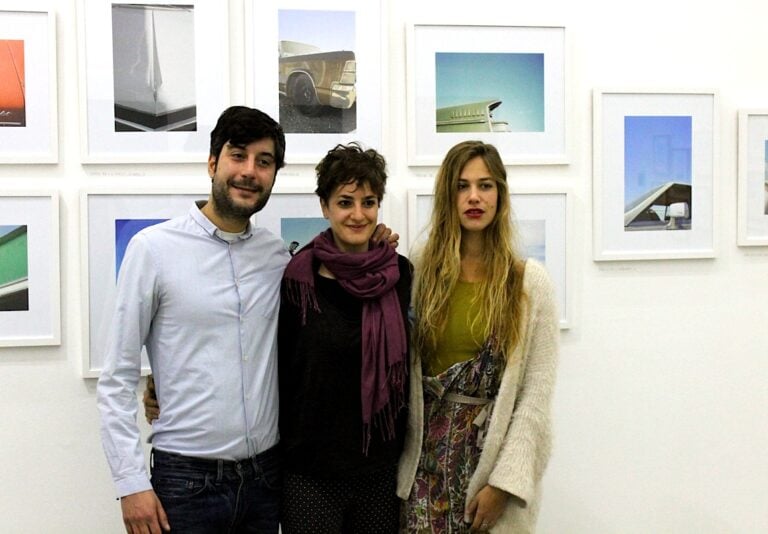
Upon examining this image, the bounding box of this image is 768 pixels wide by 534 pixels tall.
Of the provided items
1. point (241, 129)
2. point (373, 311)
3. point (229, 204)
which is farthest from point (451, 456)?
point (241, 129)

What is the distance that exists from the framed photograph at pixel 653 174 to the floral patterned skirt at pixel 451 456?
2.66 ft

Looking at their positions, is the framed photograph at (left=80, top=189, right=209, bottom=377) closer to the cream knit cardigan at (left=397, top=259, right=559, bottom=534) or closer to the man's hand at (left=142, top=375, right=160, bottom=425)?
the man's hand at (left=142, top=375, right=160, bottom=425)

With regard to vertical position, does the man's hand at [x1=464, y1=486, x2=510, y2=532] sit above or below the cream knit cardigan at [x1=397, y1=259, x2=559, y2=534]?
below

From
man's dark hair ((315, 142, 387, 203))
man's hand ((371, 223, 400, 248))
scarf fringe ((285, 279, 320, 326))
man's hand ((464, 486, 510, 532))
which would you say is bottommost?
man's hand ((464, 486, 510, 532))

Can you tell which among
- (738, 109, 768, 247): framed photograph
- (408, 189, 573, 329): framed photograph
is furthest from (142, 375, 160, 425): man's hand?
(738, 109, 768, 247): framed photograph

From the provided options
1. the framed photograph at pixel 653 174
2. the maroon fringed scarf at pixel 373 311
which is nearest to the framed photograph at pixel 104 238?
the maroon fringed scarf at pixel 373 311

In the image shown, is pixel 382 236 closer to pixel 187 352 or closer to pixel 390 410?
pixel 390 410

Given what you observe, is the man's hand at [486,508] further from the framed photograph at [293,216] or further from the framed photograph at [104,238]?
the framed photograph at [104,238]

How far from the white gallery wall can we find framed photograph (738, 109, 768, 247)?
0.03 m

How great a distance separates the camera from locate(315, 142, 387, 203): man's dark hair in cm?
164

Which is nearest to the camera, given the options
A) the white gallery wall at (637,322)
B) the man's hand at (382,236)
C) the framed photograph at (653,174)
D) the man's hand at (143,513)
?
the man's hand at (143,513)

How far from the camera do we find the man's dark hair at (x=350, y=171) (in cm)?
164

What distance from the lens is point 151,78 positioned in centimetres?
204

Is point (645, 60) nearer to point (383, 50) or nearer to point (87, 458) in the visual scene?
point (383, 50)
